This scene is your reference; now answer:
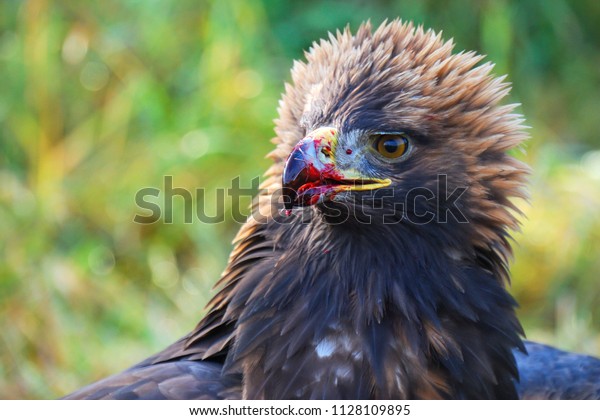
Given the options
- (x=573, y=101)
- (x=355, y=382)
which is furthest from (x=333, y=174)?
(x=573, y=101)

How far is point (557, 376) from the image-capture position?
9.15 ft

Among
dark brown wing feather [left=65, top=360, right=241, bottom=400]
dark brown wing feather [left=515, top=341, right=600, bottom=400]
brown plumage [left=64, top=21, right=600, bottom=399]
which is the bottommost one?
dark brown wing feather [left=515, top=341, right=600, bottom=400]

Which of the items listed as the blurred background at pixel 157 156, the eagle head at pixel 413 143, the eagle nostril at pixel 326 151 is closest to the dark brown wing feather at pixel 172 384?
the eagle head at pixel 413 143

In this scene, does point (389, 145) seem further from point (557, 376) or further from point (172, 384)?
point (557, 376)

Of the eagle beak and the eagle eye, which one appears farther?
the eagle eye

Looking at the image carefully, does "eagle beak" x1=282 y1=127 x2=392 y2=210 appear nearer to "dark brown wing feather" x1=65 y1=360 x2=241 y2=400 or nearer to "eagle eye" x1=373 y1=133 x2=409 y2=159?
"eagle eye" x1=373 y1=133 x2=409 y2=159

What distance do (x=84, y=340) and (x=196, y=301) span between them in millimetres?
643

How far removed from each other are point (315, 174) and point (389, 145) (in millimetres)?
264

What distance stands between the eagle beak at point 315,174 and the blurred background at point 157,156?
7.54ft

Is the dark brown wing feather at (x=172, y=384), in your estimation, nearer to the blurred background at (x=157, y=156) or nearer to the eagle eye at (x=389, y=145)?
the eagle eye at (x=389, y=145)

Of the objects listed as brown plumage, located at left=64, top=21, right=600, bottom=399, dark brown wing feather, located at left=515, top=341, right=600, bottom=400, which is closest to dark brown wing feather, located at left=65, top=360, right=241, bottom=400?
brown plumage, located at left=64, top=21, right=600, bottom=399

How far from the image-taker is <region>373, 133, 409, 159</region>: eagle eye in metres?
2.34

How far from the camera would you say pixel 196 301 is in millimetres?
4590

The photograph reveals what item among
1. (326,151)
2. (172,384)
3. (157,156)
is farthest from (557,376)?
(157,156)
